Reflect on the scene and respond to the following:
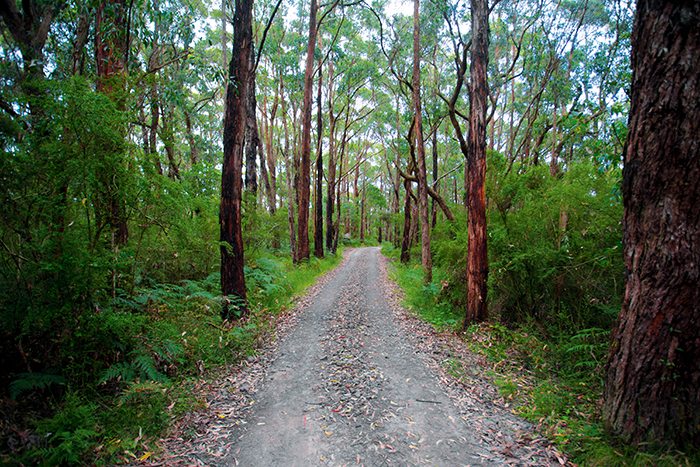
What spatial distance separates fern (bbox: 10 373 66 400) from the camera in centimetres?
285

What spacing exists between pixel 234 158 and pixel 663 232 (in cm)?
644

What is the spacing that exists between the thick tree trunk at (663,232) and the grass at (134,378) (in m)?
4.31

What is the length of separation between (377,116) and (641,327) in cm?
2427

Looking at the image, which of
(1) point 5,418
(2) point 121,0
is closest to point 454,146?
(2) point 121,0

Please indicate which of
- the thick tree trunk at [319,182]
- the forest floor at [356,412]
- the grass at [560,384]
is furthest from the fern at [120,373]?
the thick tree trunk at [319,182]

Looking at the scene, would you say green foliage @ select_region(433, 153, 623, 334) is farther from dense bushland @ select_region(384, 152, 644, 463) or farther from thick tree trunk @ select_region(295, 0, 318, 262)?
thick tree trunk @ select_region(295, 0, 318, 262)

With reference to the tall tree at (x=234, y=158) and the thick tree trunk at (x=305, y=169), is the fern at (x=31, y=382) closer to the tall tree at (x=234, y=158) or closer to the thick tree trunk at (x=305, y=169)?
the tall tree at (x=234, y=158)

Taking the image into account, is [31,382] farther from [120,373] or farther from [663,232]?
[663,232]

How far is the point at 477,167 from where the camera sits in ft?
20.4

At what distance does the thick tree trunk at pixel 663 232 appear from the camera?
Answer: 2.45 metres

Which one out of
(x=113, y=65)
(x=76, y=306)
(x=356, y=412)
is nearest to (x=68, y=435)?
(x=76, y=306)

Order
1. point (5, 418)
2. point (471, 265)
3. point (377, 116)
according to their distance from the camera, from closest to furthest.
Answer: point (5, 418) → point (471, 265) → point (377, 116)

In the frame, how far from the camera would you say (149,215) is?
454 centimetres

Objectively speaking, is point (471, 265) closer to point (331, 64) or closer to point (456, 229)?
point (456, 229)
